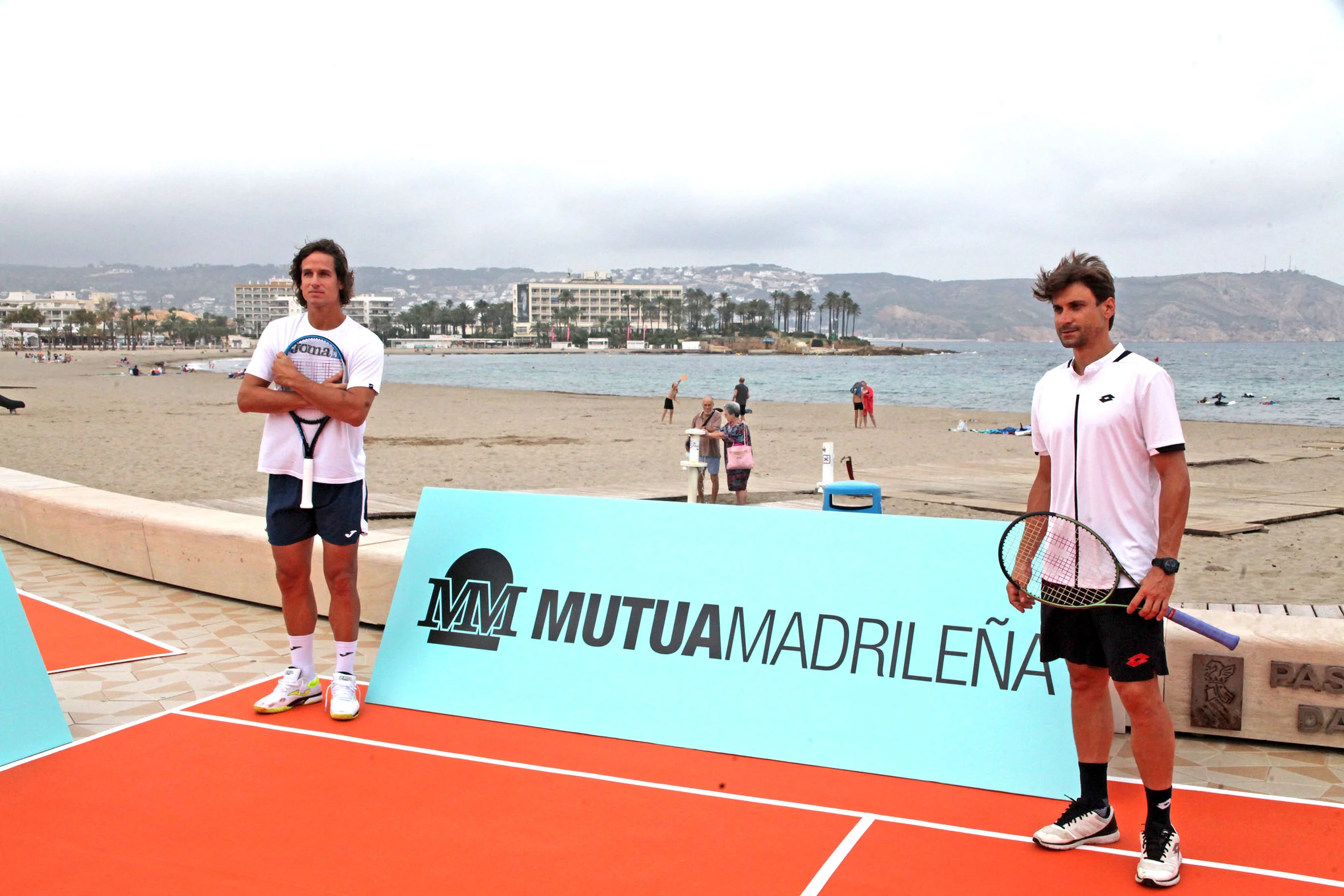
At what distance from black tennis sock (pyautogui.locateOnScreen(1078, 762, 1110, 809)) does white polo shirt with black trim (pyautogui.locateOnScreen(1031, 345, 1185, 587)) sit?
78 centimetres

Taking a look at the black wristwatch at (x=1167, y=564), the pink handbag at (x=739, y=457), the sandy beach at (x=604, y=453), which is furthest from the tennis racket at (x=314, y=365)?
the pink handbag at (x=739, y=457)

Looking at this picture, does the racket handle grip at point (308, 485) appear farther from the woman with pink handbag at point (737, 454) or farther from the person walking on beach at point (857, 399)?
the person walking on beach at point (857, 399)

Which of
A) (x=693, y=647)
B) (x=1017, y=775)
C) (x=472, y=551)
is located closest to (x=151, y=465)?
(x=472, y=551)

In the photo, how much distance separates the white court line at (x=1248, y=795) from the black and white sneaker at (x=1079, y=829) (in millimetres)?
331

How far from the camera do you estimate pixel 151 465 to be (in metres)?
17.6

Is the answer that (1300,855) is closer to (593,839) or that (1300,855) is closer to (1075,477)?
(1075,477)

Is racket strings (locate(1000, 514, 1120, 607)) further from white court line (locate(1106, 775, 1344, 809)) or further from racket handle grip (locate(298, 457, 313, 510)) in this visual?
racket handle grip (locate(298, 457, 313, 510))

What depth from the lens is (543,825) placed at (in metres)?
3.88

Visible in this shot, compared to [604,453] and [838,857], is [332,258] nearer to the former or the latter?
[838,857]

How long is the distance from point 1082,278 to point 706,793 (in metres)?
2.45

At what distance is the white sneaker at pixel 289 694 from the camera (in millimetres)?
5160

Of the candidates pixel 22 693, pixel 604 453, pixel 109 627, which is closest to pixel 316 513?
pixel 22 693

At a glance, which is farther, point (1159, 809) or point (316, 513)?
point (316, 513)

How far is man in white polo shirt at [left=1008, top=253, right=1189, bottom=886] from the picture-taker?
10.6 feet
